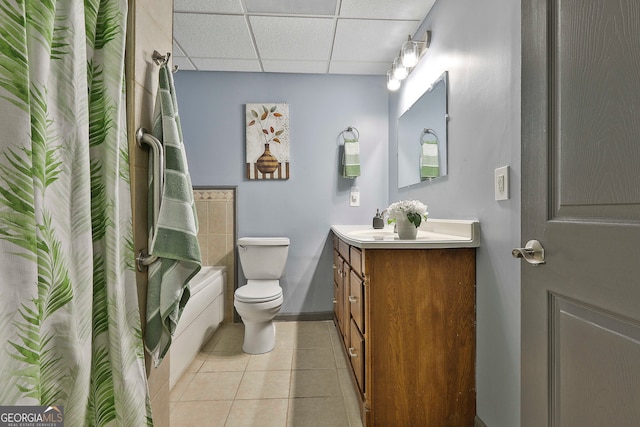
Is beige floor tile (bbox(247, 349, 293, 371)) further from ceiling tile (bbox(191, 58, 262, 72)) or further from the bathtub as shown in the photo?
ceiling tile (bbox(191, 58, 262, 72))

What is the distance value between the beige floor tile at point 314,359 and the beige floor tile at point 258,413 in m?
0.39

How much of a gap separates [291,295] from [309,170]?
1126 mm

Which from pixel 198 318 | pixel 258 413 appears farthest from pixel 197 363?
pixel 258 413

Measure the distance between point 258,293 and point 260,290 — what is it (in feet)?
0.26

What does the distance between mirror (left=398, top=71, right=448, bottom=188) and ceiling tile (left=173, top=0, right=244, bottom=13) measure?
1.28m

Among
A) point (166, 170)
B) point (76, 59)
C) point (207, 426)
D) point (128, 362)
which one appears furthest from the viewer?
point (207, 426)

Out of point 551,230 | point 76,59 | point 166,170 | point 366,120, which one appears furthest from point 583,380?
point 366,120

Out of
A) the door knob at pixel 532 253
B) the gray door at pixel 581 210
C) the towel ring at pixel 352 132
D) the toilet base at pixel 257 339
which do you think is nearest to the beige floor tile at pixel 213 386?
the toilet base at pixel 257 339

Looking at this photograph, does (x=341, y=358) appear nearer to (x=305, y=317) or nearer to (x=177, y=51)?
(x=305, y=317)

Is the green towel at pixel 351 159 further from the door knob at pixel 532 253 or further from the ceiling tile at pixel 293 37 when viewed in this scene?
the door knob at pixel 532 253

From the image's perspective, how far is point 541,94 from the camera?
83 cm

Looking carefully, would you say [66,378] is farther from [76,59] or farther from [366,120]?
[366,120]

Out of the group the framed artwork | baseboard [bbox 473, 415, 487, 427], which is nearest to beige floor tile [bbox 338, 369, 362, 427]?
baseboard [bbox 473, 415, 487, 427]

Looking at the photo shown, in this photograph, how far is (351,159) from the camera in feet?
9.12
